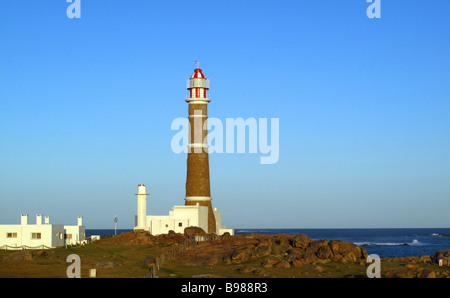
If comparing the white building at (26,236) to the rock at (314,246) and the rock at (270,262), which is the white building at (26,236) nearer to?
the rock at (270,262)

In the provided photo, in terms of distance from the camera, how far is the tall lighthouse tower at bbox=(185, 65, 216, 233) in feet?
274

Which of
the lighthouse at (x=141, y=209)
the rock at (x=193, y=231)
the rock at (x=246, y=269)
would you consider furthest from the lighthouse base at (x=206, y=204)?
the rock at (x=246, y=269)

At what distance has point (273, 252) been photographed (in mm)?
64438

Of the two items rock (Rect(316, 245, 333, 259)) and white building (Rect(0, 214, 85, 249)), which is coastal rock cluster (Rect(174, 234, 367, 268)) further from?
white building (Rect(0, 214, 85, 249))

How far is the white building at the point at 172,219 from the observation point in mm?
80812

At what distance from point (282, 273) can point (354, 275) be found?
19.9ft

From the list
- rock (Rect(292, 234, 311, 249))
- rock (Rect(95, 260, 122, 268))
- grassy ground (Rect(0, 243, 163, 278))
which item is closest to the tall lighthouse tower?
grassy ground (Rect(0, 243, 163, 278))

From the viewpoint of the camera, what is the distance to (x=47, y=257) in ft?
190

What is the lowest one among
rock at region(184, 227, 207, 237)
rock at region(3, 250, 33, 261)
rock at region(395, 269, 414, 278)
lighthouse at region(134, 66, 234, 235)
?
rock at region(395, 269, 414, 278)

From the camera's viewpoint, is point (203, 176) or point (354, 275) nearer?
point (354, 275)

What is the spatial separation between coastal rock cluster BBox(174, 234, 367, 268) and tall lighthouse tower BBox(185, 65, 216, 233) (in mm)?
13027
